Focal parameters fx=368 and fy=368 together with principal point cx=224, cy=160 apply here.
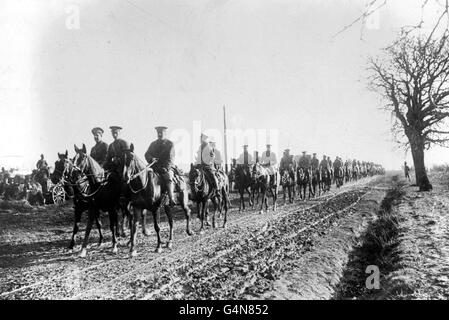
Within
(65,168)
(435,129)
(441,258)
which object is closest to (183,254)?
(65,168)

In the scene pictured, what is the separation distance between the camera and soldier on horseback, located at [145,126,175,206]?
907 centimetres

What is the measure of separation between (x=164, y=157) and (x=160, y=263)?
120 inches

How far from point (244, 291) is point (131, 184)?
3807mm

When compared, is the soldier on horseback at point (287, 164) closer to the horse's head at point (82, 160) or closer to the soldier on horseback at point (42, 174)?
the soldier on horseback at point (42, 174)

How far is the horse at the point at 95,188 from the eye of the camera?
8125 millimetres

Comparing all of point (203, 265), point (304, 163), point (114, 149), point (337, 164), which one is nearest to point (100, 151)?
point (114, 149)

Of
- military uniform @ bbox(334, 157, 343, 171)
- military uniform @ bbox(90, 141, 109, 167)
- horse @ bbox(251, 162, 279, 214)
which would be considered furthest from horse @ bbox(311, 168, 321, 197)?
military uniform @ bbox(90, 141, 109, 167)

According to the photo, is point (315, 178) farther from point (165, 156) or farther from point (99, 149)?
point (99, 149)

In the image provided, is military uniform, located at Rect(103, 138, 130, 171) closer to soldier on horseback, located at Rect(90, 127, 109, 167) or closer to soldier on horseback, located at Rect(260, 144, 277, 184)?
soldier on horseback, located at Rect(90, 127, 109, 167)

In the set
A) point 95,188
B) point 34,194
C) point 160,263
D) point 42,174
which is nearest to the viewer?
point 160,263

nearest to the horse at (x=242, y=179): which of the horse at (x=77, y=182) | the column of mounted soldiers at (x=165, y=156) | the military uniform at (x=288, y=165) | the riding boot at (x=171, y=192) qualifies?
A: the column of mounted soldiers at (x=165, y=156)

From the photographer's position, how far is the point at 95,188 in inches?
332

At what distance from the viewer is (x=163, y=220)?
1437cm
